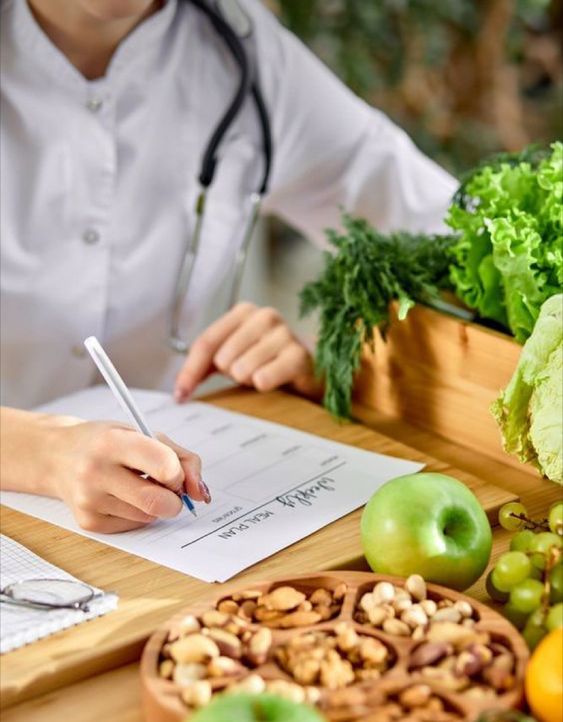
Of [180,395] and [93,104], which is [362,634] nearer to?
[180,395]

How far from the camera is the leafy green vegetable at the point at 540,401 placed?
0.93 meters

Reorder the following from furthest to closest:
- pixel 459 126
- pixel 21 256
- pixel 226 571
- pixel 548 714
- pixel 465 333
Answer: pixel 459 126
pixel 21 256
pixel 465 333
pixel 226 571
pixel 548 714

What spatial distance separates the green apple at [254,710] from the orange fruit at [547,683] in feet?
0.50

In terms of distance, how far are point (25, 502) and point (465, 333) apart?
1.62 ft

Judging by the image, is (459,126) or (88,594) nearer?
(88,594)

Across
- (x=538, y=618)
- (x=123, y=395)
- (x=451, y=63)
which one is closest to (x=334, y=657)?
(x=538, y=618)

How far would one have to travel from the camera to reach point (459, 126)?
11.1ft

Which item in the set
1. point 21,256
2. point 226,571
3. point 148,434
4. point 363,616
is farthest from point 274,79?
point 363,616

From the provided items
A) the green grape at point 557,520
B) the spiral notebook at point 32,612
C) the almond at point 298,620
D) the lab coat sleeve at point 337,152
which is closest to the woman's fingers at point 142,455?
the spiral notebook at point 32,612

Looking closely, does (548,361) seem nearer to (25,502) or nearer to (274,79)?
(25,502)

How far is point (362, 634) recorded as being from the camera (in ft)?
2.48

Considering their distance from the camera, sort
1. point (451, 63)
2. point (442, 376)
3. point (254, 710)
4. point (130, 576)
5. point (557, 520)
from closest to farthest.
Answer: point (254, 710), point (557, 520), point (130, 576), point (442, 376), point (451, 63)

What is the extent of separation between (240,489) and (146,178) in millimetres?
604

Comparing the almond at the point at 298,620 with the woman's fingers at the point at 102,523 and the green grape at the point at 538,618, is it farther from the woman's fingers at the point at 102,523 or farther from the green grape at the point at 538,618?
the woman's fingers at the point at 102,523
